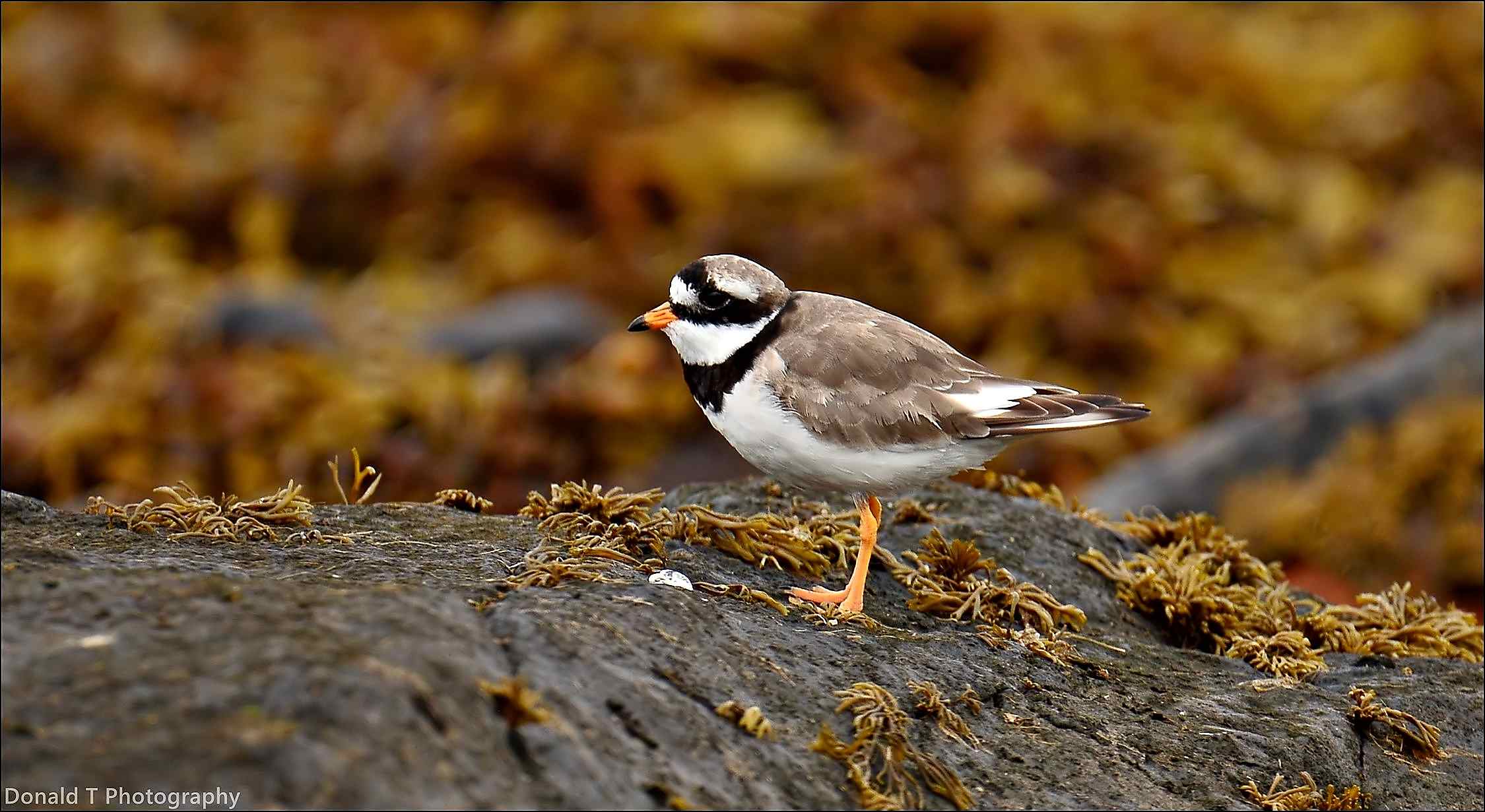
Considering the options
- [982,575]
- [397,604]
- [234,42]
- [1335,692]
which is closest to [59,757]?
[397,604]

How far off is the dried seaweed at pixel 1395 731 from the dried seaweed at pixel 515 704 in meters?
2.84

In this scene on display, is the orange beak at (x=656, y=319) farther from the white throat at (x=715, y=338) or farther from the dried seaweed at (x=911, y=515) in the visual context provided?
the dried seaweed at (x=911, y=515)

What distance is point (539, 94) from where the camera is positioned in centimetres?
1294

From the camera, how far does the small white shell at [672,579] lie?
415 cm

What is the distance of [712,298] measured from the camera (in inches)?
211

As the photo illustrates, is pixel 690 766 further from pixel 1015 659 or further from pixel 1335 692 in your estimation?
pixel 1335 692

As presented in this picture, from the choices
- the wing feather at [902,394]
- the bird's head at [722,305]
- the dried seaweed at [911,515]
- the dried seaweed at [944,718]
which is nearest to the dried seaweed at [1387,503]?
the dried seaweed at [911,515]

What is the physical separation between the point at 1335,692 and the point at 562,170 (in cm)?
928

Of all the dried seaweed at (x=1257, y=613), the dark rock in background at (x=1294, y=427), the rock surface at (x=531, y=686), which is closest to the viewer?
the rock surface at (x=531, y=686)

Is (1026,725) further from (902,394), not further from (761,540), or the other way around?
(902,394)

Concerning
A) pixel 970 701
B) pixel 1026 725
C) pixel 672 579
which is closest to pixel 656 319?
pixel 672 579

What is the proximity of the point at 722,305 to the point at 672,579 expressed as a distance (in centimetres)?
147

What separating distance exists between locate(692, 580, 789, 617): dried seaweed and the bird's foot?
0.53 feet

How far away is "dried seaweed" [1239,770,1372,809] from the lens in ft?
12.9
